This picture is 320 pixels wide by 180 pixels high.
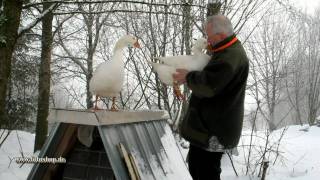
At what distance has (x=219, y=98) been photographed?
2953mm

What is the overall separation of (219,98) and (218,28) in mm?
502

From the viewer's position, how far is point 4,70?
15.8ft

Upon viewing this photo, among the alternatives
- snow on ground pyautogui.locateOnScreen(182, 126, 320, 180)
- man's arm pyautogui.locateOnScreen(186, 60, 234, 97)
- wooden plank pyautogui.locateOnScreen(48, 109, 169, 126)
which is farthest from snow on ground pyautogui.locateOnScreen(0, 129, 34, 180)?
man's arm pyautogui.locateOnScreen(186, 60, 234, 97)

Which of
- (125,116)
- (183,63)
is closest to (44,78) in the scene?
(125,116)

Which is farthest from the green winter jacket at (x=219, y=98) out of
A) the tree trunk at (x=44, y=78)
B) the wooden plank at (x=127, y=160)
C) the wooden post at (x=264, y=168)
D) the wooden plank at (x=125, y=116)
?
the tree trunk at (x=44, y=78)

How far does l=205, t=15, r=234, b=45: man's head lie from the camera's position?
2.93m

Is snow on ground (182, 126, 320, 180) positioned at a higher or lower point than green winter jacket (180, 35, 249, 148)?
lower

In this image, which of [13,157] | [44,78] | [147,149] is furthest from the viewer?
[44,78]

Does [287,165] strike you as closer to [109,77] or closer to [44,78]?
[109,77]

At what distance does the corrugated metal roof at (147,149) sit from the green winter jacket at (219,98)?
613mm

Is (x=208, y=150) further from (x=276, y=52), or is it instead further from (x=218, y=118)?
(x=276, y=52)

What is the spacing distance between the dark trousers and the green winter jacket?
13 cm

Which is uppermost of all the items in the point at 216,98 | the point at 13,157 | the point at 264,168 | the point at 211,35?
the point at 211,35

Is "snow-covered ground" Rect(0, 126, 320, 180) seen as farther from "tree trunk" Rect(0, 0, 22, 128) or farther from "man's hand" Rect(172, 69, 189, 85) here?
"man's hand" Rect(172, 69, 189, 85)
